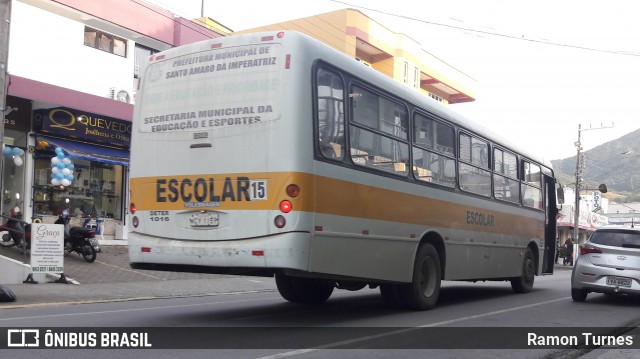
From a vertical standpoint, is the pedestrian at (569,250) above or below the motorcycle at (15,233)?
below

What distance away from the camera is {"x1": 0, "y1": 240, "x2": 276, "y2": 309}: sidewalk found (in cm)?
1212

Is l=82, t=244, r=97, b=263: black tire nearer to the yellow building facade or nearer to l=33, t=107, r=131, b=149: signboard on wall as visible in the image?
l=33, t=107, r=131, b=149: signboard on wall

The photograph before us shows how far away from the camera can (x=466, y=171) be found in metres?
11.0

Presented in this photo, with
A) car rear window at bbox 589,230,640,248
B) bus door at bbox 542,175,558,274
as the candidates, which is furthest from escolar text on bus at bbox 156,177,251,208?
bus door at bbox 542,175,558,274

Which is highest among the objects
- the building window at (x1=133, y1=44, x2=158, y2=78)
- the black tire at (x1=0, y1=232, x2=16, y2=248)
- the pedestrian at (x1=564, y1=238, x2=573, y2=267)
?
the building window at (x1=133, y1=44, x2=158, y2=78)

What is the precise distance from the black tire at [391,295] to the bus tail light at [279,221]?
2.98 m

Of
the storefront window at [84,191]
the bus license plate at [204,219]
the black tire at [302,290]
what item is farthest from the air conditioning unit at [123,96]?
the bus license plate at [204,219]

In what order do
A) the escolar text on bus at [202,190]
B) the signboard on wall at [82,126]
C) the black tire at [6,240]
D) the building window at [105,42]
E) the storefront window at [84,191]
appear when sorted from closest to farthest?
the escolar text on bus at [202,190], the black tire at [6,240], the signboard on wall at [82,126], the storefront window at [84,191], the building window at [105,42]

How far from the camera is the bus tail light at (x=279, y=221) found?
23.1ft

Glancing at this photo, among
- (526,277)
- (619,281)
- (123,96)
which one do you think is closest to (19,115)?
(123,96)

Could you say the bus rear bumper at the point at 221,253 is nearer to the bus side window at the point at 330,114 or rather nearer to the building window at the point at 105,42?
the bus side window at the point at 330,114

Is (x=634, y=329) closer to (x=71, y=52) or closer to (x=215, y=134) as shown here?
(x=215, y=134)

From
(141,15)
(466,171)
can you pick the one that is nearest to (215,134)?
(466,171)

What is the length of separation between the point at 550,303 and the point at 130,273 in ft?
35.2
